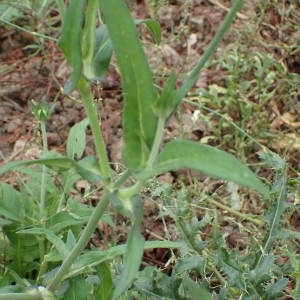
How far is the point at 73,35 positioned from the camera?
4.13ft

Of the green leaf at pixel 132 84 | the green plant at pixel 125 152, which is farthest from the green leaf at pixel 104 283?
the green leaf at pixel 132 84

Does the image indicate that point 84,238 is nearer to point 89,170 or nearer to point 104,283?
point 89,170

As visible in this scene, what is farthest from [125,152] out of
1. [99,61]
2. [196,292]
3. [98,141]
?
[196,292]

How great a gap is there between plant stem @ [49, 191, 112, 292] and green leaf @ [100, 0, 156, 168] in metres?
0.11

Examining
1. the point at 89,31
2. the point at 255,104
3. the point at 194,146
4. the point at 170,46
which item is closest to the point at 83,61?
the point at 89,31

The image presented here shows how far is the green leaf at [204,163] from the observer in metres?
1.08

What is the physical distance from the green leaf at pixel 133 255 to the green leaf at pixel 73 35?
27cm

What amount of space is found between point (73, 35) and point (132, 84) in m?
0.15

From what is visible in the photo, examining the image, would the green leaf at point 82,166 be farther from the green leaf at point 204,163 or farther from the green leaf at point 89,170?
the green leaf at point 204,163

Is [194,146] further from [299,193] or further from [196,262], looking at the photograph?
[299,193]

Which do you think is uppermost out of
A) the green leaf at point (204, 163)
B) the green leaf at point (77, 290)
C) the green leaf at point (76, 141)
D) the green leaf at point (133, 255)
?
the green leaf at point (204, 163)

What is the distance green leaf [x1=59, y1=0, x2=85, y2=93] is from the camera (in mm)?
1225

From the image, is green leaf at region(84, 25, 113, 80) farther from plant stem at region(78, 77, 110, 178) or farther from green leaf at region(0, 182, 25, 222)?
green leaf at region(0, 182, 25, 222)

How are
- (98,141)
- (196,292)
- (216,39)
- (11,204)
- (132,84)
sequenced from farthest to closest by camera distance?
1. (11,204)
2. (196,292)
3. (98,141)
4. (132,84)
5. (216,39)
